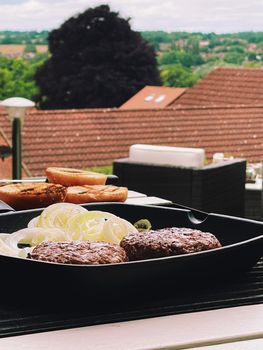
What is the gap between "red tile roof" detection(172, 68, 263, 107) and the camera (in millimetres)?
18297

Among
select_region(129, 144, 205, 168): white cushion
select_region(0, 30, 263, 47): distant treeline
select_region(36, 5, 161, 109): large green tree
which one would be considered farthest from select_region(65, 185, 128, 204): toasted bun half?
select_region(36, 5, 161, 109): large green tree

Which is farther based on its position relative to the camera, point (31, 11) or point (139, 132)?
point (31, 11)

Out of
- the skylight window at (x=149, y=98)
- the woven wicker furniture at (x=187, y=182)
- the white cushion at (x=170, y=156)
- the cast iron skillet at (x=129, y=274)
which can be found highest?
the cast iron skillet at (x=129, y=274)

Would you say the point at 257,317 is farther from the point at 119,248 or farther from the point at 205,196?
the point at 205,196

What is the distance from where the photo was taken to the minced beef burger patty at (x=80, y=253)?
112cm

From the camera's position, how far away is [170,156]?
5.59 m

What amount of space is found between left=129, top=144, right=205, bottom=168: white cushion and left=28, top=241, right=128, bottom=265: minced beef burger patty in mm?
4365

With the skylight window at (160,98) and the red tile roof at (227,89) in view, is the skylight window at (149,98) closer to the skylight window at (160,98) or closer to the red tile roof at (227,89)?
the skylight window at (160,98)

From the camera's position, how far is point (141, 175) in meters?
5.82

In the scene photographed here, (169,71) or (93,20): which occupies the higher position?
(93,20)

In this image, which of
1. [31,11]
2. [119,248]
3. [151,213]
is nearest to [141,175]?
[151,213]

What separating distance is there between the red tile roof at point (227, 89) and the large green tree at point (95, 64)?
9.25ft

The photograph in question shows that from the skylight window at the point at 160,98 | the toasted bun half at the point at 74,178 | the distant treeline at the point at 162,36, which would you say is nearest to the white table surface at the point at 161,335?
the toasted bun half at the point at 74,178

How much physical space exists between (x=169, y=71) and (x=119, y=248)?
853 inches
